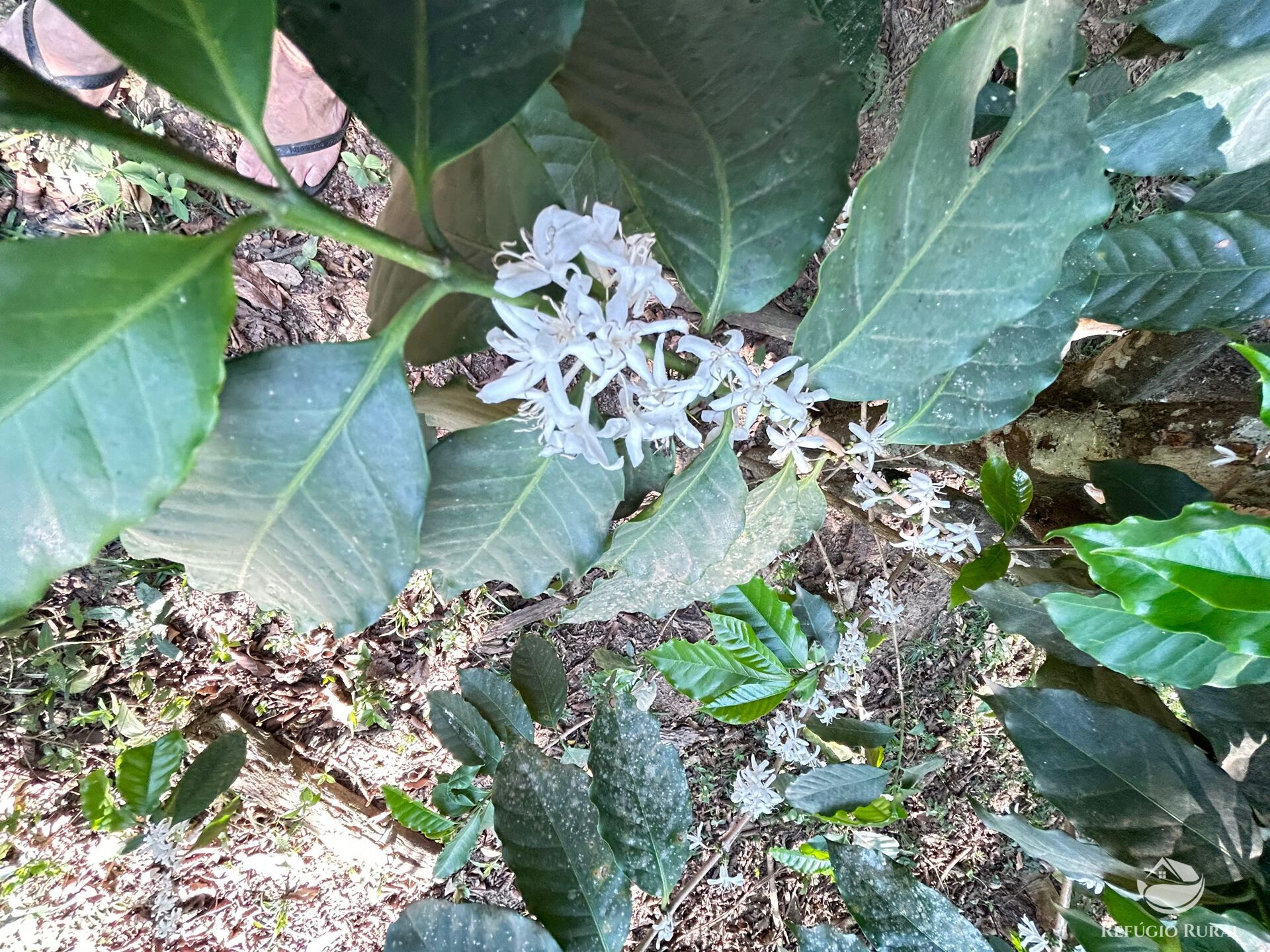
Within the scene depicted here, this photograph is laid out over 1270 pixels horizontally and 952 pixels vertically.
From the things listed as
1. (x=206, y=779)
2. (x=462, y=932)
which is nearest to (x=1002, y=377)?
(x=462, y=932)

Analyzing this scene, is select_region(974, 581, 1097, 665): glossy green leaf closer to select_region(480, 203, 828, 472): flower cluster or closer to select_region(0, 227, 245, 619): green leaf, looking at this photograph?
select_region(480, 203, 828, 472): flower cluster

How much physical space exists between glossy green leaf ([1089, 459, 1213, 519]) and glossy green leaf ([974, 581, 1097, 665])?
18 cm

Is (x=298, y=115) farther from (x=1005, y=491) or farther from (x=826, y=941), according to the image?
(x=826, y=941)

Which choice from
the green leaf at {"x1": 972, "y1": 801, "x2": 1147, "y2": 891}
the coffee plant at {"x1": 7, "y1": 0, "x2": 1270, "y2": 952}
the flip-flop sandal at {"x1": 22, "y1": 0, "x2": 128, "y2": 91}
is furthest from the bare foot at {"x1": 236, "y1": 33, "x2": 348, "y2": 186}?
the green leaf at {"x1": 972, "y1": 801, "x2": 1147, "y2": 891}

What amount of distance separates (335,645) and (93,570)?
2.24 ft

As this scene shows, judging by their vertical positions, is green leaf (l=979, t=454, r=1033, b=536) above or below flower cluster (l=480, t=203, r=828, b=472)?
below

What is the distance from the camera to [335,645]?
7.41ft

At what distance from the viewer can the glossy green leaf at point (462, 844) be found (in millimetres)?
1667

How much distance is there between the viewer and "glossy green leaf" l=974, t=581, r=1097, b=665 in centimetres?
105

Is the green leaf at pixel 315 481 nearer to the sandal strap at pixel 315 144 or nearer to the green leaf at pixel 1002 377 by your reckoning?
the green leaf at pixel 1002 377

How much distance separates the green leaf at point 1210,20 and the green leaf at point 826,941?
1.40 m

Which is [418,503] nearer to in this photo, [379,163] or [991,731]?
[379,163]

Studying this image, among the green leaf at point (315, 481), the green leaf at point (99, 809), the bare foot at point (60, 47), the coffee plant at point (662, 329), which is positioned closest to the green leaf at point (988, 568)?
the coffee plant at point (662, 329)

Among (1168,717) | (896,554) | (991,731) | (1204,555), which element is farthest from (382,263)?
(991,731)
